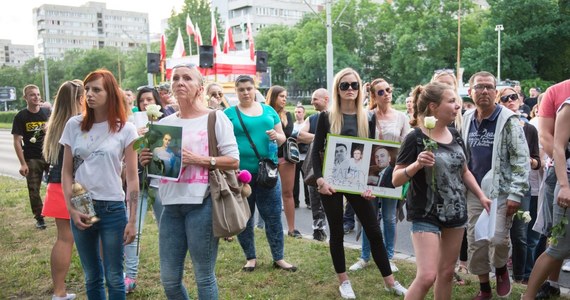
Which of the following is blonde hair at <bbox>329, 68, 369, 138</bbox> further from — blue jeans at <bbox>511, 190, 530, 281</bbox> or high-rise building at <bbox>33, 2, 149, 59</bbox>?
high-rise building at <bbox>33, 2, 149, 59</bbox>

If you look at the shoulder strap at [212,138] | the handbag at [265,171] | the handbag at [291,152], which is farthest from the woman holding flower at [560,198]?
the handbag at [291,152]

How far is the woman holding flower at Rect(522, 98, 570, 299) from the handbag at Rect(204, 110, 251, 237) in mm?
2230

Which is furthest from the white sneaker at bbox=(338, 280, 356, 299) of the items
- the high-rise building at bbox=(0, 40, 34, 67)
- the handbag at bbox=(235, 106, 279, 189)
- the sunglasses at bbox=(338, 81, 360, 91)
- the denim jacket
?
the high-rise building at bbox=(0, 40, 34, 67)

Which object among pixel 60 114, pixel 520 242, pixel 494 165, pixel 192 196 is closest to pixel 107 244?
pixel 192 196

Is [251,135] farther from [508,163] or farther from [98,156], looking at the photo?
[508,163]

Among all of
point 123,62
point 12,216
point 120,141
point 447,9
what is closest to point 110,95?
point 120,141

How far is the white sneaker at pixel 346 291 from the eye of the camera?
4684mm

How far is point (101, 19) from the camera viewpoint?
161 metres

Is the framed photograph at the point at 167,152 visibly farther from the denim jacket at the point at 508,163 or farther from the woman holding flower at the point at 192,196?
the denim jacket at the point at 508,163

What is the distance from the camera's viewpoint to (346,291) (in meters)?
4.71

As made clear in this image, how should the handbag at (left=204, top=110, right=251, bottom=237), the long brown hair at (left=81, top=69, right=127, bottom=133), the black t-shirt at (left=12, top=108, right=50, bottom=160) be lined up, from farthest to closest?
the black t-shirt at (left=12, top=108, right=50, bottom=160) < the long brown hair at (left=81, top=69, right=127, bottom=133) < the handbag at (left=204, top=110, right=251, bottom=237)

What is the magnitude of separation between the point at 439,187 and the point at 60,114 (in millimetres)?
2931

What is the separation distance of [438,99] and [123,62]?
298ft

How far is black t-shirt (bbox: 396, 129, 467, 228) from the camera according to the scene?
A: 3619 mm
